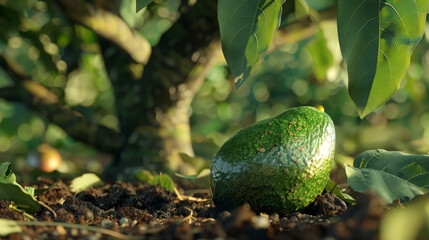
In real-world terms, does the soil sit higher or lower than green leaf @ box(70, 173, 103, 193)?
higher

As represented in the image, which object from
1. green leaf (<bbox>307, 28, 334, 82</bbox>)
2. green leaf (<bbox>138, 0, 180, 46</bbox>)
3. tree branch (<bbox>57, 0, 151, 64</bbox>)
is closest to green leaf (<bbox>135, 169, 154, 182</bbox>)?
tree branch (<bbox>57, 0, 151, 64</bbox>)

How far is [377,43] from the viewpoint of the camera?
896mm

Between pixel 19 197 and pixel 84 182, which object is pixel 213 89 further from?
pixel 19 197

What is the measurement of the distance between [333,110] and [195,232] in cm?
258

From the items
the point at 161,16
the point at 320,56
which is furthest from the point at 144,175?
the point at 320,56

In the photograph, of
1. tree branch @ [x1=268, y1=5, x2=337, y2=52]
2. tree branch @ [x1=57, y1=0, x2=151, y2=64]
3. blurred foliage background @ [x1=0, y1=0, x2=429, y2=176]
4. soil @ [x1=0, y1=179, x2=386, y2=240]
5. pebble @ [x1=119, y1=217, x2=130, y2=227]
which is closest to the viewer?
soil @ [x1=0, y1=179, x2=386, y2=240]

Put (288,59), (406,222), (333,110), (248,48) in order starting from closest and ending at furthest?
(406,222) < (248,48) < (333,110) < (288,59)

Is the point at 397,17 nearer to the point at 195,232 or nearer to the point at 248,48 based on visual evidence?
the point at 248,48

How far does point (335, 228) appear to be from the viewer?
1.85ft

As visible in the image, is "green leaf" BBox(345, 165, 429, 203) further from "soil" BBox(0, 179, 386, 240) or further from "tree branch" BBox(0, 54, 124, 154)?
"tree branch" BBox(0, 54, 124, 154)

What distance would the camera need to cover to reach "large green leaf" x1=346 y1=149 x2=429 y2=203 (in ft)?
2.87

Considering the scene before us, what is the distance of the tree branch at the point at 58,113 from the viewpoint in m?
1.77

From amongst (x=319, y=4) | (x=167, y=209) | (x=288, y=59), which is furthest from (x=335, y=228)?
(x=288, y=59)

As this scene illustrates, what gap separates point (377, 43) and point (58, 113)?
131 centimetres
